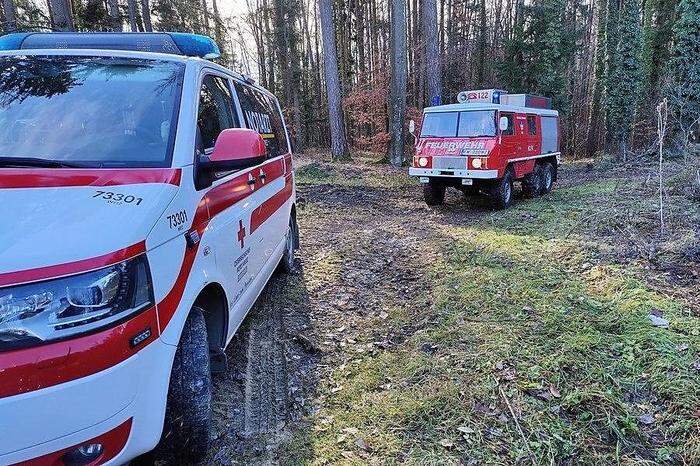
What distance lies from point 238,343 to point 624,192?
30.8 ft

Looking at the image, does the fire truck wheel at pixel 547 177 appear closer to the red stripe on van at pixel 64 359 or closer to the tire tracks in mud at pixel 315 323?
the tire tracks in mud at pixel 315 323

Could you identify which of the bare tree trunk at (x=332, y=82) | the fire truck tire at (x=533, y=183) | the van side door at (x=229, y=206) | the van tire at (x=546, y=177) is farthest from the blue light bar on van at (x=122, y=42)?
the bare tree trunk at (x=332, y=82)

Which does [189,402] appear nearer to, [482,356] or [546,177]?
[482,356]

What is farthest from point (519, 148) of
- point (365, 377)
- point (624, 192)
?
point (365, 377)

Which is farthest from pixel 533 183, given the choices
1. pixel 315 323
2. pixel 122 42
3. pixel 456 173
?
pixel 122 42

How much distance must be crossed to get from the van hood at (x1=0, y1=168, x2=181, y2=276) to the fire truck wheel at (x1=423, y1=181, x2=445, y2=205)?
28.3 feet

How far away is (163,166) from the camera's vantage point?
2510mm

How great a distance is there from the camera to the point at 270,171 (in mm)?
4477

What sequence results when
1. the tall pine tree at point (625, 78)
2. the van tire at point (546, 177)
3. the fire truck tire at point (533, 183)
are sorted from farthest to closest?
the tall pine tree at point (625, 78), the van tire at point (546, 177), the fire truck tire at point (533, 183)

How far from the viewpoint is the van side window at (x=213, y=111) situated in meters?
3.01

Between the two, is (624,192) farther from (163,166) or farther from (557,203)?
(163,166)

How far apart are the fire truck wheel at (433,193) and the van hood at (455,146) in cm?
78

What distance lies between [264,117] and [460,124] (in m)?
6.27

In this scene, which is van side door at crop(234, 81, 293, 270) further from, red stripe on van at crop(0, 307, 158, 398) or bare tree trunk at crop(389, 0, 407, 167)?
bare tree trunk at crop(389, 0, 407, 167)
